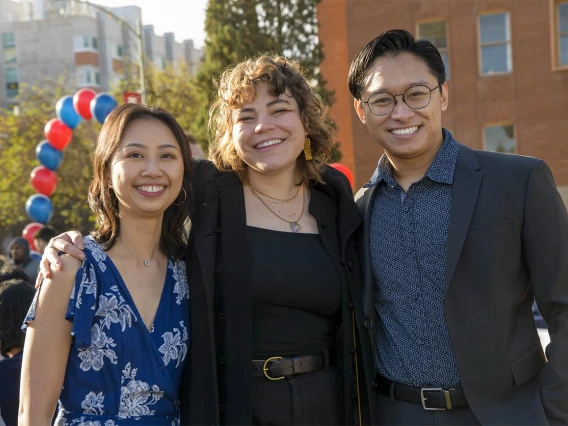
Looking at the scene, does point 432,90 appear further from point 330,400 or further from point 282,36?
point 282,36

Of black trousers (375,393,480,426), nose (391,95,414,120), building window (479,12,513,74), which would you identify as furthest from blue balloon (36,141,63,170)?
black trousers (375,393,480,426)

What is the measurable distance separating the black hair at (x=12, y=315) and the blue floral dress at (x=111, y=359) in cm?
138

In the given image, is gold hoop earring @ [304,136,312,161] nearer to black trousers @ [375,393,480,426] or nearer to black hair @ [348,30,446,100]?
black hair @ [348,30,446,100]

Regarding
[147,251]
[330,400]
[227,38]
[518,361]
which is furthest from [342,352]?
[227,38]

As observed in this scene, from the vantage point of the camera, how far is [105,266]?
2887 mm

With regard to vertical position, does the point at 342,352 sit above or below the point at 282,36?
below

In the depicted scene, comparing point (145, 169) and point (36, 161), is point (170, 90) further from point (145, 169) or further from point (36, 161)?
point (145, 169)

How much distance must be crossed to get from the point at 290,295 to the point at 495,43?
17.1 meters

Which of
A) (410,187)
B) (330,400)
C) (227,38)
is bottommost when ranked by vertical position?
(330,400)

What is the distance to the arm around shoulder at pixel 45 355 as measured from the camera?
2705 mm

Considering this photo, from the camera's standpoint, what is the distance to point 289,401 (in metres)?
3.11

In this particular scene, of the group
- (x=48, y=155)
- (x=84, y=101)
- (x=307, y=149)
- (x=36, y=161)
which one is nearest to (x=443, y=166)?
(x=307, y=149)

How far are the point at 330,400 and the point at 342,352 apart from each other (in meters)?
0.23

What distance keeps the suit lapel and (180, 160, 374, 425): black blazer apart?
1.72 ft
